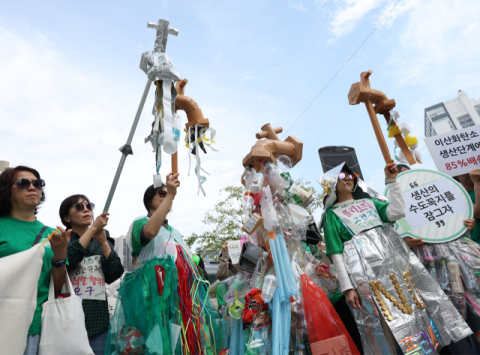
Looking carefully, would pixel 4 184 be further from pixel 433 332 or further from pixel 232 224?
pixel 232 224

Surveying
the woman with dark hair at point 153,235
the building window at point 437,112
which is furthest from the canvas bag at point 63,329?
the building window at point 437,112

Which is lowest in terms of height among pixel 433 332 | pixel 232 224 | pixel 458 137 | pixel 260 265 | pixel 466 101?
pixel 433 332

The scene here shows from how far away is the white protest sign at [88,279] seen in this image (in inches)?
81.4

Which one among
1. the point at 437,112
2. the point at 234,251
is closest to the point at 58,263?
the point at 234,251

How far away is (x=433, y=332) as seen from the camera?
2.12 metres

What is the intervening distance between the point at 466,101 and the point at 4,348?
4967cm

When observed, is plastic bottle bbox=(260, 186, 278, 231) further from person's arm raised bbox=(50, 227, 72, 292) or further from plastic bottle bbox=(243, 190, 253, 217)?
person's arm raised bbox=(50, 227, 72, 292)

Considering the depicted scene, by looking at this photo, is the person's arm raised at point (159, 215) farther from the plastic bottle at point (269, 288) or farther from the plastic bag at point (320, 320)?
the plastic bag at point (320, 320)

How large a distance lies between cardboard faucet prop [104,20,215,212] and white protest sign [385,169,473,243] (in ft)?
5.85

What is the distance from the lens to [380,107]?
115 inches

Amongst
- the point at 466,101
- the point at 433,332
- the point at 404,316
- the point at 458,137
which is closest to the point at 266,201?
the point at 404,316

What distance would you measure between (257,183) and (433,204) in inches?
63.9

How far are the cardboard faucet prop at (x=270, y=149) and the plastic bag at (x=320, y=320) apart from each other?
41.9 inches

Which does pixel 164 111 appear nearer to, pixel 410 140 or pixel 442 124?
pixel 410 140
